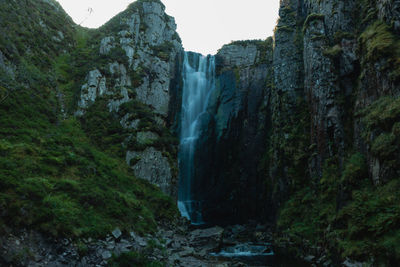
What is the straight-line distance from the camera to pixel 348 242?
14047mm

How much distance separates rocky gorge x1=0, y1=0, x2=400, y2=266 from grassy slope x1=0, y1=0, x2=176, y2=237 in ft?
0.38

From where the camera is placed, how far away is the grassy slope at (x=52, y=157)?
11.1m

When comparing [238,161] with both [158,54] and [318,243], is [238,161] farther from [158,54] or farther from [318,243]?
[158,54]

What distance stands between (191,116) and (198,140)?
14.2ft

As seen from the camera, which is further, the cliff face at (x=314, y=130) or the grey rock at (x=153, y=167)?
the grey rock at (x=153, y=167)

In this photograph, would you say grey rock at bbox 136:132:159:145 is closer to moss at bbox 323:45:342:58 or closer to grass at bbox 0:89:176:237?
grass at bbox 0:89:176:237

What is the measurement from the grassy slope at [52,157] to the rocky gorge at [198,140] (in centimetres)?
12

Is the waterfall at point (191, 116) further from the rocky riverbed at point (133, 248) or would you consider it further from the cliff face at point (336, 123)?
the rocky riverbed at point (133, 248)

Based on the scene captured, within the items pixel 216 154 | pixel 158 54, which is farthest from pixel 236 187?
pixel 158 54

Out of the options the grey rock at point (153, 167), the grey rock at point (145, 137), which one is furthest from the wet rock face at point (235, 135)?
the grey rock at point (145, 137)

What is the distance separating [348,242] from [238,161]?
22546mm

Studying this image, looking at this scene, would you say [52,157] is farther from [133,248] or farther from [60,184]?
[133,248]

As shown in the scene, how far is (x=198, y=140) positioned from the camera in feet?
133

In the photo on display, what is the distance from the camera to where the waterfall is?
1491 inches
